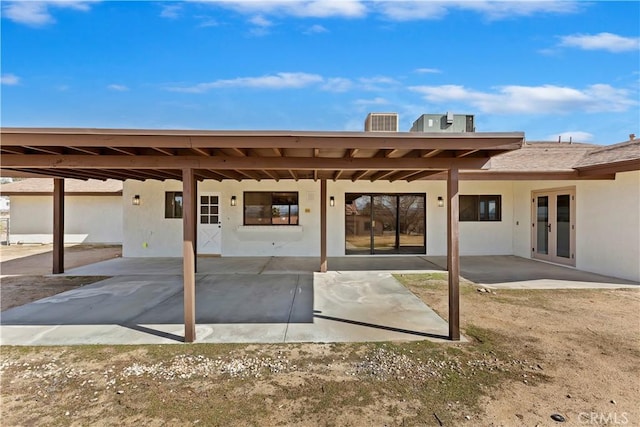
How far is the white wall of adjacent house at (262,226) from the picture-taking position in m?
11.0

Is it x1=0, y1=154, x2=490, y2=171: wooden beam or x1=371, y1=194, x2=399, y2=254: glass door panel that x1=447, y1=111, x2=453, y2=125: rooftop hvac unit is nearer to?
x1=371, y1=194, x2=399, y2=254: glass door panel

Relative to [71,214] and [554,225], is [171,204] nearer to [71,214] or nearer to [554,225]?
[71,214]

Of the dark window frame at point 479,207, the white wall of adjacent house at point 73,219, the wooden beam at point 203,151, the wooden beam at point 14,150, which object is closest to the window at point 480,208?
the dark window frame at point 479,207

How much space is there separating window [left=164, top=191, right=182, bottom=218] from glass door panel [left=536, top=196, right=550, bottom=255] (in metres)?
11.7

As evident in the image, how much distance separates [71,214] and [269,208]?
10754 mm

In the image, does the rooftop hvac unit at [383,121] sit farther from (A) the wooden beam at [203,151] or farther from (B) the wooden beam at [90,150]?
(B) the wooden beam at [90,150]

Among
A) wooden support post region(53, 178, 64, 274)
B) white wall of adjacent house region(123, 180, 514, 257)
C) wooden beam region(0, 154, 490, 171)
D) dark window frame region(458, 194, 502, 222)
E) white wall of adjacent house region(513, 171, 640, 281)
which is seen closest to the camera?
wooden beam region(0, 154, 490, 171)

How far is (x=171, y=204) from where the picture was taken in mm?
11195

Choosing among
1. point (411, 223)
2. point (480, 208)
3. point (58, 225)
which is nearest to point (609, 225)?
point (480, 208)

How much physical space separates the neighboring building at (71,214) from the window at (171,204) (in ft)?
18.0

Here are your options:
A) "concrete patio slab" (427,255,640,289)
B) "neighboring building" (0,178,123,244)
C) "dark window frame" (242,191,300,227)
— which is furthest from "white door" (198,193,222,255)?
"concrete patio slab" (427,255,640,289)

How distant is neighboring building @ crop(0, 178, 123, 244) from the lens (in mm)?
15047

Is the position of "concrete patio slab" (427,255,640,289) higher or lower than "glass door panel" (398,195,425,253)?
lower

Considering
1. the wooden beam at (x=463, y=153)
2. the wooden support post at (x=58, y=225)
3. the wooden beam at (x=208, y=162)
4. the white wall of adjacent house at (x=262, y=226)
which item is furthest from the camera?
the white wall of adjacent house at (x=262, y=226)
